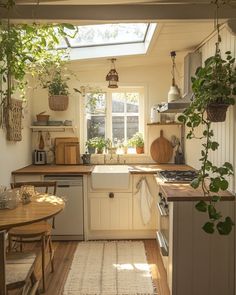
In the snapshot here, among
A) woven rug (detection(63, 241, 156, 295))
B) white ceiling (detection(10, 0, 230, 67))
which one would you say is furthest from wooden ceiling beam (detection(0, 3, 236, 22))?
woven rug (detection(63, 241, 156, 295))

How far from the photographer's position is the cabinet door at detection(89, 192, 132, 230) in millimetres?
3799

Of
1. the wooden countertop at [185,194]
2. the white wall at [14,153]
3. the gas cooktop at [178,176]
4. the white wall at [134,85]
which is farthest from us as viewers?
the white wall at [134,85]

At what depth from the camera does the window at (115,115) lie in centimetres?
451

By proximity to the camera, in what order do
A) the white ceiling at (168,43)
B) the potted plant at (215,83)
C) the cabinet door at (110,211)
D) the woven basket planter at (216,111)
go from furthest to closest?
the cabinet door at (110,211) < the white ceiling at (168,43) < the woven basket planter at (216,111) < the potted plant at (215,83)

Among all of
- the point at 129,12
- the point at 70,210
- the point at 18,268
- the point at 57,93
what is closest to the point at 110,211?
the point at 70,210

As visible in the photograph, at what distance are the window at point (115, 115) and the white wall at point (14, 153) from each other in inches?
32.6

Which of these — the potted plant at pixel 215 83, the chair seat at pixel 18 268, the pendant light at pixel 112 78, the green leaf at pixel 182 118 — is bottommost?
the chair seat at pixel 18 268

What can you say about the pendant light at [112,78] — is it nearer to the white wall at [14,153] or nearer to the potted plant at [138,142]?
the potted plant at [138,142]

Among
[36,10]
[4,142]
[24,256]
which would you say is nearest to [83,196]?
[4,142]

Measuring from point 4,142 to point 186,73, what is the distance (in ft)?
6.95

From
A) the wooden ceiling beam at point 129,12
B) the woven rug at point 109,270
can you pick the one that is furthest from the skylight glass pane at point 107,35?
the woven rug at point 109,270

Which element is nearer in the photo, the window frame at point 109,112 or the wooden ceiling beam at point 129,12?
the wooden ceiling beam at point 129,12

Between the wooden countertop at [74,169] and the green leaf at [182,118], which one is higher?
the green leaf at [182,118]

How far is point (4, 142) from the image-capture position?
3.35 meters
